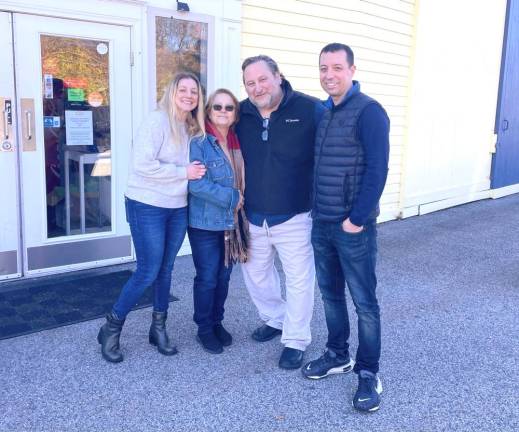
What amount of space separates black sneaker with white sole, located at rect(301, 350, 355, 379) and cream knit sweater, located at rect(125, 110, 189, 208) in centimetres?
122

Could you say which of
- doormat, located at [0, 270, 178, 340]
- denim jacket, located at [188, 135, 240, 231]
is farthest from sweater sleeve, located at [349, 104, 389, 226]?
doormat, located at [0, 270, 178, 340]

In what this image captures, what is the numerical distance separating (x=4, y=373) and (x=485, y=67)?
859 cm

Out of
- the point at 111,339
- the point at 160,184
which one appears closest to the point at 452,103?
the point at 160,184

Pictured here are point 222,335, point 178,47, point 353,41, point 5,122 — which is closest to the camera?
point 222,335

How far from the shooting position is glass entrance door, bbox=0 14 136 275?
463 cm

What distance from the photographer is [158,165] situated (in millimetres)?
3244

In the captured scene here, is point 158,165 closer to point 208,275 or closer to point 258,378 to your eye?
point 208,275

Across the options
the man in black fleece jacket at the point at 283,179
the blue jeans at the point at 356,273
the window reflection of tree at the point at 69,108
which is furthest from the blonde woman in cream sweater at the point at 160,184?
the window reflection of tree at the point at 69,108

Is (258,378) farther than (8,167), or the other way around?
(8,167)

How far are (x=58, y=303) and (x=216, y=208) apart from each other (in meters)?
1.71

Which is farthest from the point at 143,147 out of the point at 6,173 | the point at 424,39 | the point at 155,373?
the point at 424,39

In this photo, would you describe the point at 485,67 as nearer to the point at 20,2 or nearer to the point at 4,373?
the point at 20,2

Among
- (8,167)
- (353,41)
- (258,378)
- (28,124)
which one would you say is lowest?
(258,378)

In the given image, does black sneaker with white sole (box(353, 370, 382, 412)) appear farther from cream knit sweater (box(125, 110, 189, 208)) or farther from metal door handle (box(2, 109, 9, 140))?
metal door handle (box(2, 109, 9, 140))
